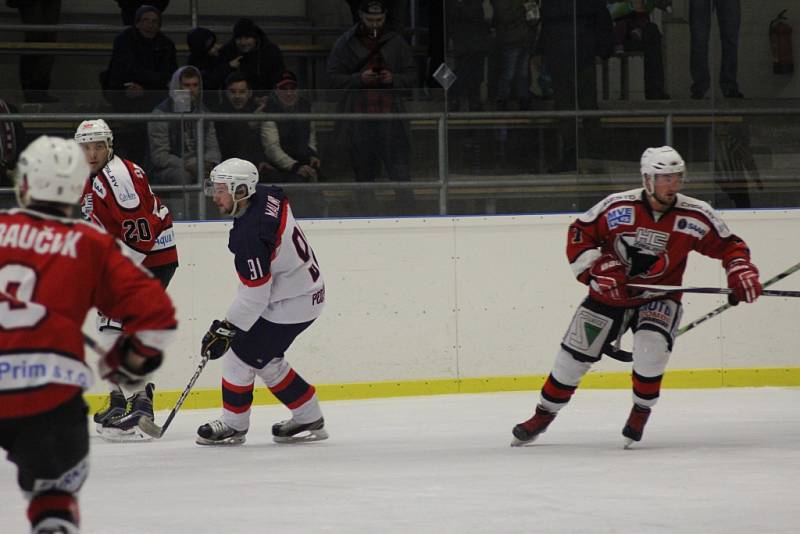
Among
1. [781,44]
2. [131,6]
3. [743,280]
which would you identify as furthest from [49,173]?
[131,6]

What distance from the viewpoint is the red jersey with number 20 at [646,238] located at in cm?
494

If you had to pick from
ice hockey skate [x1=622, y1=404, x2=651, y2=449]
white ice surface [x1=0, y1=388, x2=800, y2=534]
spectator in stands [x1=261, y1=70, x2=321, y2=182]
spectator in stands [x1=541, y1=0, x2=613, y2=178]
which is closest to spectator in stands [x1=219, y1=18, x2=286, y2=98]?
spectator in stands [x1=261, y1=70, x2=321, y2=182]

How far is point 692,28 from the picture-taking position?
696 cm

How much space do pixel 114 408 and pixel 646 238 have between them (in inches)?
90.3

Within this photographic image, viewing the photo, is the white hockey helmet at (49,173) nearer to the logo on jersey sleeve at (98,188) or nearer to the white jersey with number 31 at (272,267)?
the white jersey with number 31 at (272,267)

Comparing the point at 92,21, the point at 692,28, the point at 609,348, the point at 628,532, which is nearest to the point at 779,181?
the point at 692,28

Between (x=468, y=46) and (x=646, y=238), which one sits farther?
(x=468, y=46)

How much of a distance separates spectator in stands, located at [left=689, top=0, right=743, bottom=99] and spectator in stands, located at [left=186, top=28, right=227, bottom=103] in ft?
8.26

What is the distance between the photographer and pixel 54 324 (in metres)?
2.65

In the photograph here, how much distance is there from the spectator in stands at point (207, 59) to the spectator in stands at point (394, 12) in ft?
3.20

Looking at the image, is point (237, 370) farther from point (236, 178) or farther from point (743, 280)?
point (743, 280)

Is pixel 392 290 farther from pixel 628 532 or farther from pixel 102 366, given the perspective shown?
pixel 102 366

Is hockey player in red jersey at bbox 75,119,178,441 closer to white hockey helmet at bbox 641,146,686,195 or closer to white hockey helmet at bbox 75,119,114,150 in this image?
white hockey helmet at bbox 75,119,114,150

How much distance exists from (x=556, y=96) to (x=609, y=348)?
7.33ft
